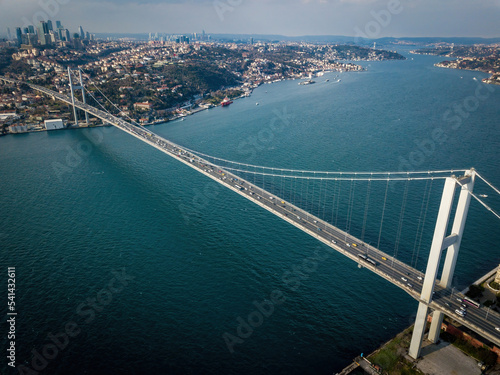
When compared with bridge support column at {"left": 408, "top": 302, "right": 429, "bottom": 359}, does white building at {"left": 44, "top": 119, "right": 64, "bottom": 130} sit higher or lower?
lower

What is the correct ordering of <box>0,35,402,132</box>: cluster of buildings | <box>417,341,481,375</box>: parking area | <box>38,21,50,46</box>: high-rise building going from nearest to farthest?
<box>417,341,481,375</box>: parking area, <box>0,35,402,132</box>: cluster of buildings, <box>38,21,50,46</box>: high-rise building

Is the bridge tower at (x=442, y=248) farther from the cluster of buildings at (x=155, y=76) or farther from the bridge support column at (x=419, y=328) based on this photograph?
the cluster of buildings at (x=155, y=76)

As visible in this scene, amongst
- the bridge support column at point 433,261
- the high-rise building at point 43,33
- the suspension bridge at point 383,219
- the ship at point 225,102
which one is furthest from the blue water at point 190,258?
the high-rise building at point 43,33

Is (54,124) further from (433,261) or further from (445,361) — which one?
(445,361)

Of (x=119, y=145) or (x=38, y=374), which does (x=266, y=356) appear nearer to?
(x=38, y=374)

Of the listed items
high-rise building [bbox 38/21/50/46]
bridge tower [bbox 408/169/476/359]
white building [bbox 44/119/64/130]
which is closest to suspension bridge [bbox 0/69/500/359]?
bridge tower [bbox 408/169/476/359]

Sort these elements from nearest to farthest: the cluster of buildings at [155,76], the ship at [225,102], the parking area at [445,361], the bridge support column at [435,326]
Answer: the parking area at [445,361] < the bridge support column at [435,326] < the cluster of buildings at [155,76] < the ship at [225,102]

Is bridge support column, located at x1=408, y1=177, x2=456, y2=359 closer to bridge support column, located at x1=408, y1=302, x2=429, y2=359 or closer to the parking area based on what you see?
bridge support column, located at x1=408, y1=302, x2=429, y2=359
